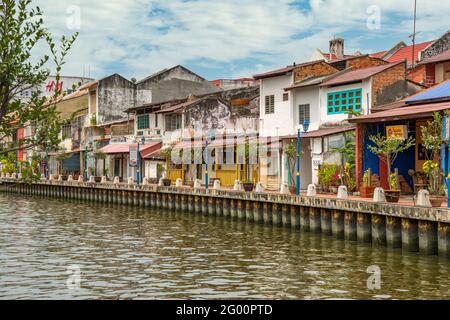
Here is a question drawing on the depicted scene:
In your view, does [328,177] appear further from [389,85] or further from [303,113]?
[303,113]

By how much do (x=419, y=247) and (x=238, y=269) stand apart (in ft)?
19.6

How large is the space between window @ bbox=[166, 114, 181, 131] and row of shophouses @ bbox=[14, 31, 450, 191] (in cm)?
12

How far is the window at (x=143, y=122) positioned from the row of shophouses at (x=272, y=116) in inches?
3.3

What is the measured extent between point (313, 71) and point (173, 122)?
1421cm

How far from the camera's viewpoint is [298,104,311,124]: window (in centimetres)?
4019

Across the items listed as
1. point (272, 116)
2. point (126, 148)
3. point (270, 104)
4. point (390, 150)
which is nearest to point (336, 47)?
point (270, 104)

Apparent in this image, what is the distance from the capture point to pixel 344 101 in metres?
36.8

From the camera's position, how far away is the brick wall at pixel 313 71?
41.5m

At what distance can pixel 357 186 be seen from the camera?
29906mm

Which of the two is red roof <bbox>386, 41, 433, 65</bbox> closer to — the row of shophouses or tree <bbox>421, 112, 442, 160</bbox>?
the row of shophouses

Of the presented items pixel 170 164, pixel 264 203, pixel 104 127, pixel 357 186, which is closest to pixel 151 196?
pixel 170 164

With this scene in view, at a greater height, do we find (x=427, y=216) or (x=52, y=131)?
(x=52, y=131)

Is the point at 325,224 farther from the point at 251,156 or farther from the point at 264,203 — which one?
the point at 251,156

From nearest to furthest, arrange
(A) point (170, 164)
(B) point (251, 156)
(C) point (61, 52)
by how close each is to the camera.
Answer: (C) point (61, 52), (B) point (251, 156), (A) point (170, 164)
